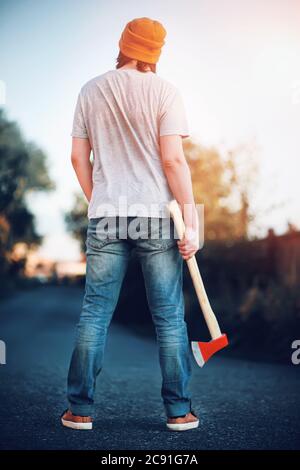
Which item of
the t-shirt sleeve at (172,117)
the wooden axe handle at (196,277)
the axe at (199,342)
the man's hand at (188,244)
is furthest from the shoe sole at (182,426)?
the t-shirt sleeve at (172,117)

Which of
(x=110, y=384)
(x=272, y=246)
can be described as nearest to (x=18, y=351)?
(x=110, y=384)

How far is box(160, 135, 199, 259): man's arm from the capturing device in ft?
11.2

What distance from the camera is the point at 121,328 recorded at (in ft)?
40.6

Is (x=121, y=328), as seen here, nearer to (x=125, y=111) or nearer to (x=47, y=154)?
(x=125, y=111)

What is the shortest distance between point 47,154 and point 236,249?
2846 cm

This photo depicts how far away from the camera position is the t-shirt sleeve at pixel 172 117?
11.3ft

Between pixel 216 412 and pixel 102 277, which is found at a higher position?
pixel 102 277

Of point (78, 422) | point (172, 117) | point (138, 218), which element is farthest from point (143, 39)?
point (78, 422)

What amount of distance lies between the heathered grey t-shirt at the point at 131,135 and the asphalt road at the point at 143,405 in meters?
1.15

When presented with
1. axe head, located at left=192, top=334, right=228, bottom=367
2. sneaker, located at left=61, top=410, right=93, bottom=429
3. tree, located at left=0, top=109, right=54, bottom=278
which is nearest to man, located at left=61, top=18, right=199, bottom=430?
sneaker, located at left=61, top=410, right=93, bottom=429

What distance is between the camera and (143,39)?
3.54 m

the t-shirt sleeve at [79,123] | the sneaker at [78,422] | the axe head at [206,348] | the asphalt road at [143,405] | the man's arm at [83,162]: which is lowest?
the asphalt road at [143,405]

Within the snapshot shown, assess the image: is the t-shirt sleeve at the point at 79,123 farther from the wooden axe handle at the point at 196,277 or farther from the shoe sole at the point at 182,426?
the shoe sole at the point at 182,426
